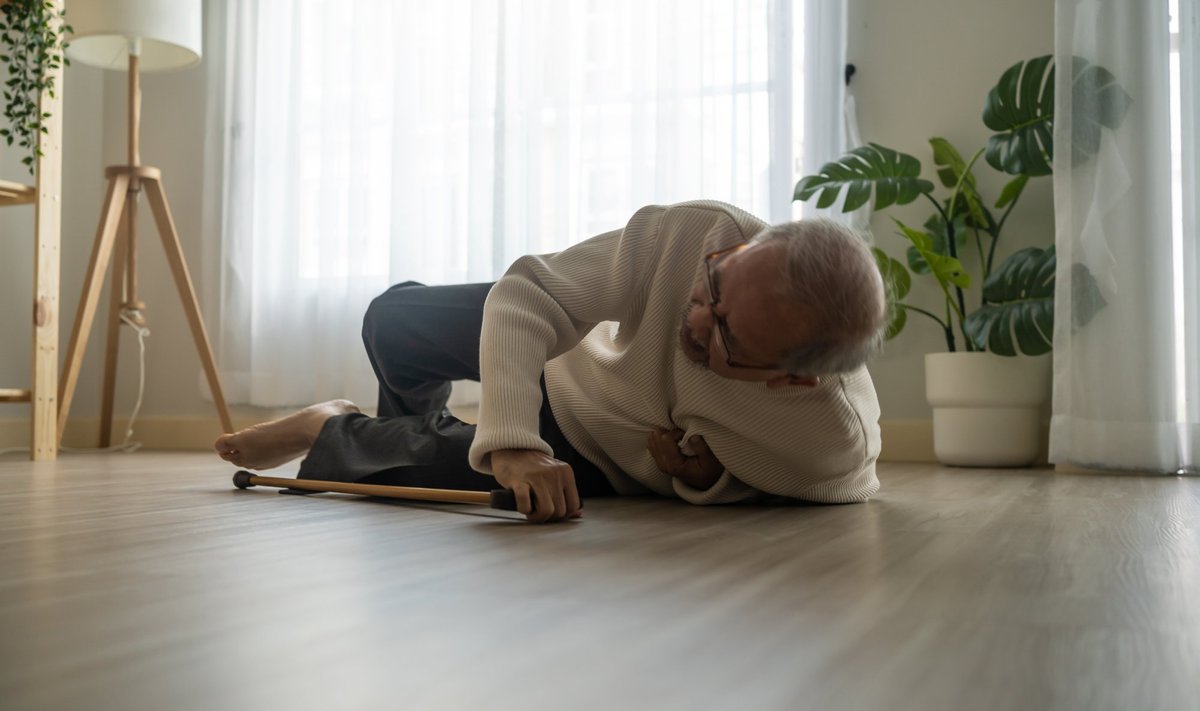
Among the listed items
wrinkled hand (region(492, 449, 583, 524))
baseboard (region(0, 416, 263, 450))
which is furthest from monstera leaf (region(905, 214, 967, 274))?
baseboard (region(0, 416, 263, 450))

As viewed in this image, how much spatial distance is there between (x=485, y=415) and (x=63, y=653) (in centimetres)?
72

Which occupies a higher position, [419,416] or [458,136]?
[458,136]

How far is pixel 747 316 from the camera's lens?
1179mm

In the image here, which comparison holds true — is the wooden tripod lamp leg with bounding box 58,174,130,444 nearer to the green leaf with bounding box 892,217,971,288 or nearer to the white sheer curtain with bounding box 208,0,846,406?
the white sheer curtain with bounding box 208,0,846,406

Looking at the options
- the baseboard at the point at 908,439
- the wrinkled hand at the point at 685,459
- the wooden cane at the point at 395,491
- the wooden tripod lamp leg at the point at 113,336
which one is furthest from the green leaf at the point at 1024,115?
Answer: the wooden tripod lamp leg at the point at 113,336

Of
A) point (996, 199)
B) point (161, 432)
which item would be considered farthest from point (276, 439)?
point (161, 432)

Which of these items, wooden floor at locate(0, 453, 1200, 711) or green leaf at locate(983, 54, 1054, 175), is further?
green leaf at locate(983, 54, 1054, 175)

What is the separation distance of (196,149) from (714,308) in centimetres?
363

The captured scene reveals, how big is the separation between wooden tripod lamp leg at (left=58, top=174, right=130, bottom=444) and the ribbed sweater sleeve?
8.55 ft

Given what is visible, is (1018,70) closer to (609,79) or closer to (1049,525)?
(609,79)

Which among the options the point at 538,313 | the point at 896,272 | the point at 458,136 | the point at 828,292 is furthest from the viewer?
the point at 458,136

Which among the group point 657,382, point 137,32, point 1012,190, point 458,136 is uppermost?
point 137,32

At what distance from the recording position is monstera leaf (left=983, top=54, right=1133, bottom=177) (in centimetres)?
277

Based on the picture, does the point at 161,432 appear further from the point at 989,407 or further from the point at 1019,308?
the point at 1019,308
